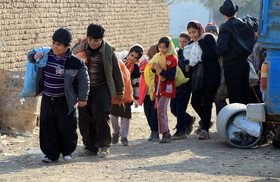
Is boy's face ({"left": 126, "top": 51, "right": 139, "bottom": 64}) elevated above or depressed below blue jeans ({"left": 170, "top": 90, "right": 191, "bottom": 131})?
above

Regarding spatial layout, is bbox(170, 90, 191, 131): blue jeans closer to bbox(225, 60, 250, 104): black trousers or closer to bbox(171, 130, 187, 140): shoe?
bbox(171, 130, 187, 140): shoe

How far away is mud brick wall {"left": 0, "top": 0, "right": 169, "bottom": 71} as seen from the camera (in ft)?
34.5

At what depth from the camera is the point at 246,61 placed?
8.36m

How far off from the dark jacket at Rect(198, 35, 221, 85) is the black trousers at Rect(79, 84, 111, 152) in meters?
2.04

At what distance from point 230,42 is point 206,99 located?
3.18ft

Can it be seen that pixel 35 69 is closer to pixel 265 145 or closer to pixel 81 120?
pixel 81 120

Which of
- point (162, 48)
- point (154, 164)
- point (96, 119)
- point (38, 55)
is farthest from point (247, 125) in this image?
point (38, 55)

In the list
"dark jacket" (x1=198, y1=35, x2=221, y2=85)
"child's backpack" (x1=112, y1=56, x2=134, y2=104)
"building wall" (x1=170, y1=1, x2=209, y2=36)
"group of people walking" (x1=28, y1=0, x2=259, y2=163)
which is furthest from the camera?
"building wall" (x1=170, y1=1, x2=209, y2=36)

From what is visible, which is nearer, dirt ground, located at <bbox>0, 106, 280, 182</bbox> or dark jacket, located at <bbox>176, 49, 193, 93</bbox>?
dirt ground, located at <bbox>0, 106, 280, 182</bbox>

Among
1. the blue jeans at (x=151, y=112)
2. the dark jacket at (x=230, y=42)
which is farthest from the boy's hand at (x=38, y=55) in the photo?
the dark jacket at (x=230, y=42)

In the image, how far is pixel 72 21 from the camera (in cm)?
1327

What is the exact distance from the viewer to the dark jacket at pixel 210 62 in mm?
8602

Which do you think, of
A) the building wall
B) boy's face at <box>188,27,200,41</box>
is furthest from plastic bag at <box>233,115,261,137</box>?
the building wall

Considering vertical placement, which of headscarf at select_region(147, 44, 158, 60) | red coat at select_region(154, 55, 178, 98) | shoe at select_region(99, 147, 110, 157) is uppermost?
headscarf at select_region(147, 44, 158, 60)
